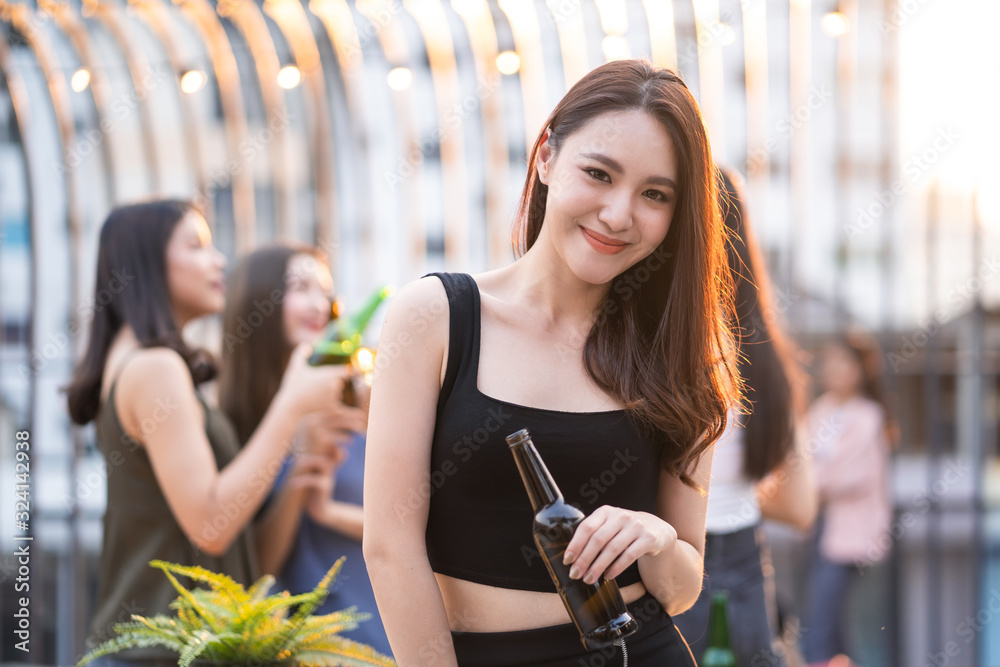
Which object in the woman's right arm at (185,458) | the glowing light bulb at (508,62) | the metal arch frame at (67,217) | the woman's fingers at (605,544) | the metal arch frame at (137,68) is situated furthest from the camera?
the glowing light bulb at (508,62)

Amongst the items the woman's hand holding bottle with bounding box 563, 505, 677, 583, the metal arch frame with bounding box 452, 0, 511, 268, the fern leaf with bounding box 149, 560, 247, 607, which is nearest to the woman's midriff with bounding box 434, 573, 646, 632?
the woman's hand holding bottle with bounding box 563, 505, 677, 583

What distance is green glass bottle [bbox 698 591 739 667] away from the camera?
6.59 feet

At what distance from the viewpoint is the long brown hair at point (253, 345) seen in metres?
2.47

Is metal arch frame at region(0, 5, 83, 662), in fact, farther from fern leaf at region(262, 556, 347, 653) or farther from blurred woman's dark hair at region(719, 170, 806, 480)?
blurred woman's dark hair at region(719, 170, 806, 480)

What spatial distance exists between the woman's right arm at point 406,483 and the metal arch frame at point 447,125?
2.06 meters

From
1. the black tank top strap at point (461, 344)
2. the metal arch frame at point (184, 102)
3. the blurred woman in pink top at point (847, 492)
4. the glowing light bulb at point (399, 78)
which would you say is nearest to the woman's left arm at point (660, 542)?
the black tank top strap at point (461, 344)

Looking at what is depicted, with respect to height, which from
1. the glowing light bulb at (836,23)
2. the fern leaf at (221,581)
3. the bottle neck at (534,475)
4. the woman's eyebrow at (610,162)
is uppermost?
the glowing light bulb at (836,23)

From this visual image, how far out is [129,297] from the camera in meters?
1.99

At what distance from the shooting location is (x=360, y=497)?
2373mm

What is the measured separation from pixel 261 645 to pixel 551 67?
2.53 m

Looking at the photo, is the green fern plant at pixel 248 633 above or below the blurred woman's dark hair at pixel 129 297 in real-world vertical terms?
below

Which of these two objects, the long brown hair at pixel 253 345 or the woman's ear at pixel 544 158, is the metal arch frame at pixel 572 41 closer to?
the long brown hair at pixel 253 345

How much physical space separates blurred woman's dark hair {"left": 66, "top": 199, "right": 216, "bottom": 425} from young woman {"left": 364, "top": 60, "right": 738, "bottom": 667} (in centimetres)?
102

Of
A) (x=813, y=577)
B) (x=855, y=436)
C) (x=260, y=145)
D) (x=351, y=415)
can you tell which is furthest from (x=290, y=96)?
(x=813, y=577)
